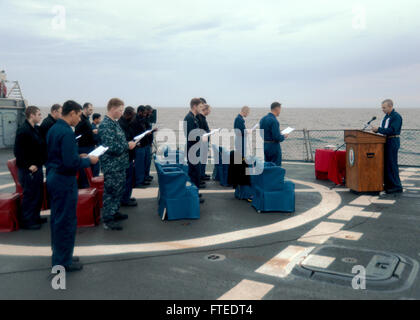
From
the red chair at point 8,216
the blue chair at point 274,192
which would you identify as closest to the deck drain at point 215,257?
the blue chair at point 274,192

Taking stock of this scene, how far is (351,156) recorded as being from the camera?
8953 millimetres

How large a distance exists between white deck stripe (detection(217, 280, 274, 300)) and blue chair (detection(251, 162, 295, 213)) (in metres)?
3.15

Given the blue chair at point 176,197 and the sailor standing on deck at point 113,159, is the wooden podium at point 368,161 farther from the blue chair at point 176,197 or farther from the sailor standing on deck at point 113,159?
the sailor standing on deck at point 113,159

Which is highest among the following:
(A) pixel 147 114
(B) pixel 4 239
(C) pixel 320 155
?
(A) pixel 147 114

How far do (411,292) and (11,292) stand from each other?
4193 millimetres

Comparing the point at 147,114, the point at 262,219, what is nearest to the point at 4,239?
the point at 262,219

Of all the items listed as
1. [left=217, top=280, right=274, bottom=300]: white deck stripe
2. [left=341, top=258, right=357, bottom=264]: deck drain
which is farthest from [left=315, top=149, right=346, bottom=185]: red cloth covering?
[left=217, top=280, right=274, bottom=300]: white deck stripe

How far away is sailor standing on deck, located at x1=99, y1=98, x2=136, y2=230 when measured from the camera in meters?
Answer: 6.02

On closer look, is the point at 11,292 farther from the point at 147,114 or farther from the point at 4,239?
the point at 147,114

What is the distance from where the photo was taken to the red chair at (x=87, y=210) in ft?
20.9

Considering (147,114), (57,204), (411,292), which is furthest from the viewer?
(147,114)

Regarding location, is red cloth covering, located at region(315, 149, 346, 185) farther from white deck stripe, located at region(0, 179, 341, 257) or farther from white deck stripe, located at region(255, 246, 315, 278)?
white deck stripe, located at region(255, 246, 315, 278)

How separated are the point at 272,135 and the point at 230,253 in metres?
4.17
